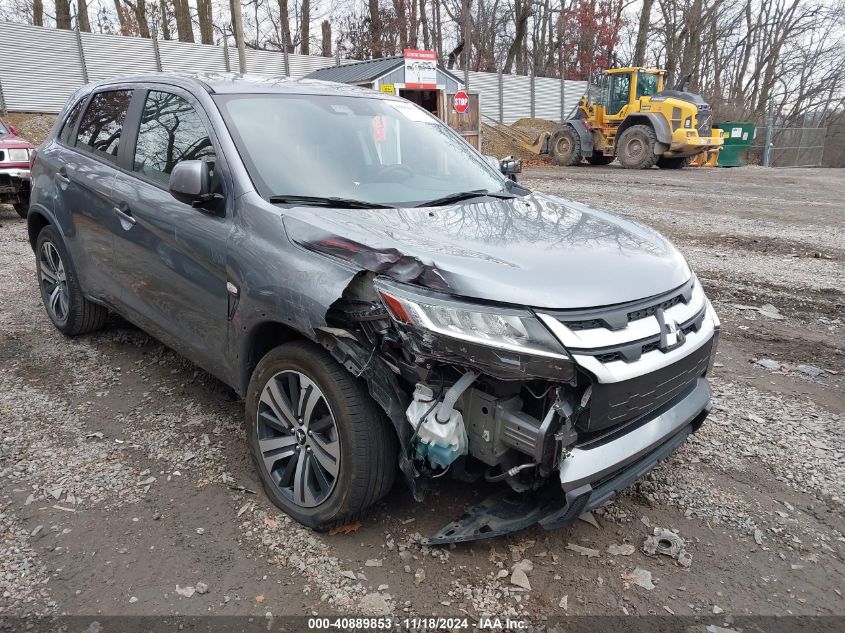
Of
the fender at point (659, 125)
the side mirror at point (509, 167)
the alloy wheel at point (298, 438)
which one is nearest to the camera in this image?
the alloy wheel at point (298, 438)

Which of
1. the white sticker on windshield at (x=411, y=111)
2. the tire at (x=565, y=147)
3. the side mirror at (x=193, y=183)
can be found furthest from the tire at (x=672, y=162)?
the side mirror at (x=193, y=183)

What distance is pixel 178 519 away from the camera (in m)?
2.78

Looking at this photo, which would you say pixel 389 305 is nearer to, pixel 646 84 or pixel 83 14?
pixel 646 84

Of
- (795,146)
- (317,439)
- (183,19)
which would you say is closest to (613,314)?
(317,439)

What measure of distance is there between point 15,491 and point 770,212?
1157 cm

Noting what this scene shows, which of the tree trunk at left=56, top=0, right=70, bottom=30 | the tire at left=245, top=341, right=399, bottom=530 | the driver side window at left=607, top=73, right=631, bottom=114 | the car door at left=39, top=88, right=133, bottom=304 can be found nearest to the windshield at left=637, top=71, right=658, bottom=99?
the driver side window at left=607, top=73, right=631, bottom=114

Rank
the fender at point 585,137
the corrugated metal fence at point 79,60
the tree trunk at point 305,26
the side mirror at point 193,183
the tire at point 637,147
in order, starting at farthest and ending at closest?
the tree trunk at point 305,26 < the fender at point 585,137 < the corrugated metal fence at point 79,60 < the tire at point 637,147 < the side mirror at point 193,183

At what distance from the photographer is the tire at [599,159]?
69.5ft

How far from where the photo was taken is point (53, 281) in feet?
15.8

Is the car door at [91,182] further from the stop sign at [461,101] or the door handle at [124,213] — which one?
the stop sign at [461,101]

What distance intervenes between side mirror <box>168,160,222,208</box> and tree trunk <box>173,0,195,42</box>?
2950cm

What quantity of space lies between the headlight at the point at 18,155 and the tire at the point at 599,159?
16.6 meters

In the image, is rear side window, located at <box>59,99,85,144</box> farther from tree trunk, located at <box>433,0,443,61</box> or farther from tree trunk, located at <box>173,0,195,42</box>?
tree trunk, located at <box>433,0,443,61</box>

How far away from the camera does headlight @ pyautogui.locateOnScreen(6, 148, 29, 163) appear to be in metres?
9.39
